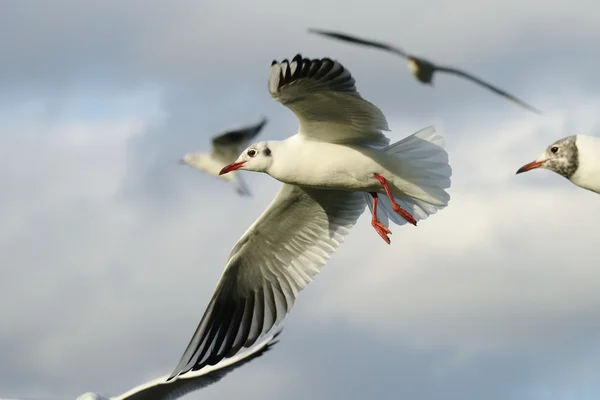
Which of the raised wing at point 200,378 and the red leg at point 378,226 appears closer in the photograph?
the red leg at point 378,226

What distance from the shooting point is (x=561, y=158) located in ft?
31.1

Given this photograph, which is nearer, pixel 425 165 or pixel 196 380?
pixel 425 165

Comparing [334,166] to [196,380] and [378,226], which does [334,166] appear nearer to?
[378,226]

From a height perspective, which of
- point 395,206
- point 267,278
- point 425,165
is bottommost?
point 395,206

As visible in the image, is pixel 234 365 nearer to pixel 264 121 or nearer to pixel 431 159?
pixel 431 159

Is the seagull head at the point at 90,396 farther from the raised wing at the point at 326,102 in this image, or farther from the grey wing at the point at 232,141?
the grey wing at the point at 232,141

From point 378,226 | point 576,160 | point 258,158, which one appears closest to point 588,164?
point 576,160

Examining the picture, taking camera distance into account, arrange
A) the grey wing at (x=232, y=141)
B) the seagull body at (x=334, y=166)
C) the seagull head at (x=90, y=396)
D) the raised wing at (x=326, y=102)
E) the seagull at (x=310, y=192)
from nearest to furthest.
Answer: the raised wing at (x=326, y=102)
the seagull at (x=310, y=192)
the seagull body at (x=334, y=166)
the seagull head at (x=90, y=396)
the grey wing at (x=232, y=141)

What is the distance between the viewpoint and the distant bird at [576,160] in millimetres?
9258

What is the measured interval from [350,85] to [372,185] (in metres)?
1.02

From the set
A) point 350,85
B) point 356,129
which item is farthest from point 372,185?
point 350,85

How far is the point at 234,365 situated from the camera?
11.2 m

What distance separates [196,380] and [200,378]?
1.6 inches

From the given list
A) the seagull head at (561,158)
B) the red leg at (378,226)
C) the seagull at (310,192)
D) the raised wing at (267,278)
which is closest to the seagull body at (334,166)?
the seagull at (310,192)
